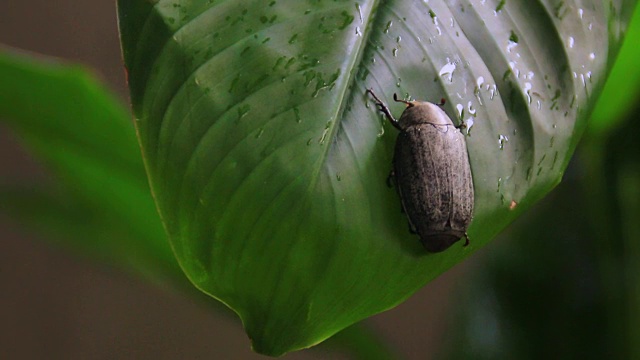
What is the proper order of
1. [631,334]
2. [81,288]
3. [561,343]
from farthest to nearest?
[81,288]
[561,343]
[631,334]

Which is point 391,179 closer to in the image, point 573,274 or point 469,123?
point 469,123

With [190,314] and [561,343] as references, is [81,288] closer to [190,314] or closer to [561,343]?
[190,314]

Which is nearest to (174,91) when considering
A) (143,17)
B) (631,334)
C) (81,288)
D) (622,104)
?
(143,17)

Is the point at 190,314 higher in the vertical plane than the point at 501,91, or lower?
lower

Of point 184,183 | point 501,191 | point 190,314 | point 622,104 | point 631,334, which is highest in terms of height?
point 184,183

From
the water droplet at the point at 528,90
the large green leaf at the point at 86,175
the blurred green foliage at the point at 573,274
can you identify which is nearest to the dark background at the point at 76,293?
the blurred green foliage at the point at 573,274

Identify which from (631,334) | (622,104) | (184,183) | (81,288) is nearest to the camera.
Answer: (184,183)

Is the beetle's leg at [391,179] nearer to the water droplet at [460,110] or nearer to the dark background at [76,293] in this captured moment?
the water droplet at [460,110]

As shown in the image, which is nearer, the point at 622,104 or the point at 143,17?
the point at 143,17
